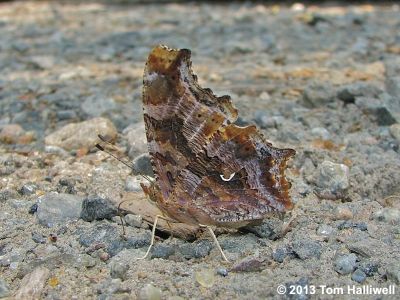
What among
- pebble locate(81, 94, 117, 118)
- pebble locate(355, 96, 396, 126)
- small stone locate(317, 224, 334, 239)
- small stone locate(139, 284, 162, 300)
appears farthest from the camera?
pebble locate(81, 94, 117, 118)

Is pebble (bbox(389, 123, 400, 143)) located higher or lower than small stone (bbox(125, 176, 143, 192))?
higher

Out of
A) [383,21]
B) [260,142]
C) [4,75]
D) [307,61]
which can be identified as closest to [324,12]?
[383,21]

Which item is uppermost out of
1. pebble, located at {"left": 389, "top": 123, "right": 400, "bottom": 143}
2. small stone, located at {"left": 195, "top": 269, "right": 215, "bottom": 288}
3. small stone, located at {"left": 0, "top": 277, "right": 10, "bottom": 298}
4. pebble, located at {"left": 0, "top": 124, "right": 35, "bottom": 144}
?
pebble, located at {"left": 389, "top": 123, "right": 400, "bottom": 143}

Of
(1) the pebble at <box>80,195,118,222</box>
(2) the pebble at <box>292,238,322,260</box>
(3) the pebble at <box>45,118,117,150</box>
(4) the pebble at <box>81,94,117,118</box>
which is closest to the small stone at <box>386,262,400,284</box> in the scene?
(2) the pebble at <box>292,238,322,260</box>

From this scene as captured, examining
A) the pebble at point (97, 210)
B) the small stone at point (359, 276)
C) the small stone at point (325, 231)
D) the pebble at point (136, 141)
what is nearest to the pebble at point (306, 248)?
the small stone at point (325, 231)

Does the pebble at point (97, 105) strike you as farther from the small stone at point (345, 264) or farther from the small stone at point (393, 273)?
the small stone at point (393, 273)

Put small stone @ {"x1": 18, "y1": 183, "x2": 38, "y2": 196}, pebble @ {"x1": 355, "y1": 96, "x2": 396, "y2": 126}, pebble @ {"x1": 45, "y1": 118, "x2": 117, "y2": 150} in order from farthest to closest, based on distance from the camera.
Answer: pebble @ {"x1": 355, "y1": 96, "x2": 396, "y2": 126} < pebble @ {"x1": 45, "y1": 118, "x2": 117, "y2": 150} < small stone @ {"x1": 18, "y1": 183, "x2": 38, "y2": 196}

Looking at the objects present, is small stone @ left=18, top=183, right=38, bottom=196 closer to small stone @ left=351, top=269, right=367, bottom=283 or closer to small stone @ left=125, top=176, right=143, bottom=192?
small stone @ left=125, top=176, right=143, bottom=192
